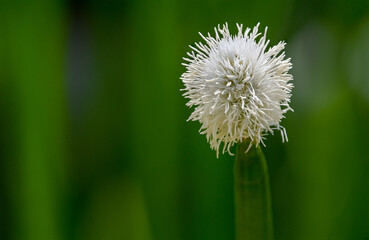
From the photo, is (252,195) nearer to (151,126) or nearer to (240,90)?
(240,90)

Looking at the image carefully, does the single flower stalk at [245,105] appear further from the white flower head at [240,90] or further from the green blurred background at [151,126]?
the green blurred background at [151,126]

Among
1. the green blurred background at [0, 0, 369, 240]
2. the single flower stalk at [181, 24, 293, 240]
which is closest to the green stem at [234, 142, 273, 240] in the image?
the single flower stalk at [181, 24, 293, 240]

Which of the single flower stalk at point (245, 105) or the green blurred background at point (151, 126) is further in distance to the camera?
the green blurred background at point (151, 126)

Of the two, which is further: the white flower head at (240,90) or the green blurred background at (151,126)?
the green blurred background at (151,126)

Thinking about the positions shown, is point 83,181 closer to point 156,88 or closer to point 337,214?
point 156,88

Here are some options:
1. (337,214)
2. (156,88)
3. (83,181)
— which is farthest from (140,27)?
(337,214)

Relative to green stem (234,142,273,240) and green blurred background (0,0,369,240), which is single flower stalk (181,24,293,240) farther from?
green blurred background (0,0,369,240)

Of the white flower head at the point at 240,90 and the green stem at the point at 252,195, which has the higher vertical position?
the white flower head at the point at 240,90

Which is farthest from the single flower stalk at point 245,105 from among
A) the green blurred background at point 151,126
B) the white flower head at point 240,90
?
the green blurred background at point 151,126
